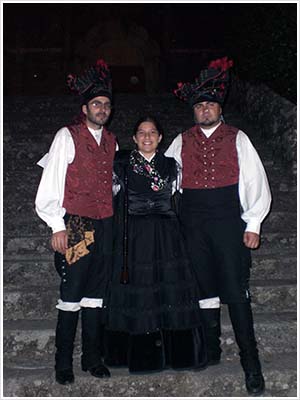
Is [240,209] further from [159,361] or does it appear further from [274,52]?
[274,52]

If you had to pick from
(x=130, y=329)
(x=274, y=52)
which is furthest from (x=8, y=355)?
(x=274, y=52)

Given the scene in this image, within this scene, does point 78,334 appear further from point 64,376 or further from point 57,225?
point 57,225

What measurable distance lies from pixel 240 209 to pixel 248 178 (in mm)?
227

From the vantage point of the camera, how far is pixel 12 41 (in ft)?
35.2

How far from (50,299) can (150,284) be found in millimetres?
1040

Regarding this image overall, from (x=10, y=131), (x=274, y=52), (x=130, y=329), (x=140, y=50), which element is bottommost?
(x=130, y=329)

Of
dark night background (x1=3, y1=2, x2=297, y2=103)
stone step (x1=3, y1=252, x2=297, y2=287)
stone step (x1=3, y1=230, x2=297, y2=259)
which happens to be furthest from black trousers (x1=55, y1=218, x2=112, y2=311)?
dark night background (x1=3, y1=2, x2=297, y2=103)

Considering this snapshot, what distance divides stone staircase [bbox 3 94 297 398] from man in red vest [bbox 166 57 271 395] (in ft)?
0.74

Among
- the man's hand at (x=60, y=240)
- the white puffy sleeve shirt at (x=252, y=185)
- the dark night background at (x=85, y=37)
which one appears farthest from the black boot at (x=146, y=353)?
the dark night background at (x=85, y=37)

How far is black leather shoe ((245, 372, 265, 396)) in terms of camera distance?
2973 mm

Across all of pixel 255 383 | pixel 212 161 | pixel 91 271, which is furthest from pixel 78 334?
pixel 212 161

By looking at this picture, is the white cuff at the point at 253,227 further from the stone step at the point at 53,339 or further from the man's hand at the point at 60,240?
the man's hand at the point at 60,240

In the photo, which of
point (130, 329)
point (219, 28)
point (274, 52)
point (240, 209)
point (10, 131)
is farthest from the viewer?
point (219, 28)

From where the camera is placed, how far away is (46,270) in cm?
399
